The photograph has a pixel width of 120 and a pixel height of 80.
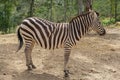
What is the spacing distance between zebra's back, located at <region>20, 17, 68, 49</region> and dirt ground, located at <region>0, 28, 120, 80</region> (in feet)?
2.96

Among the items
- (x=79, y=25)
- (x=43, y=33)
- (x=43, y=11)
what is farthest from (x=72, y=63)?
(x=43, y=11)

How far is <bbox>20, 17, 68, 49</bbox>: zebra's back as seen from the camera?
8.82m

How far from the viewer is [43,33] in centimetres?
884

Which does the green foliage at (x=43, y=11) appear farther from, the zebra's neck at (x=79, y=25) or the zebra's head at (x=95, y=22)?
the zebra's neck at (x=79, y=25)

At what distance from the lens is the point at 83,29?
353 inches

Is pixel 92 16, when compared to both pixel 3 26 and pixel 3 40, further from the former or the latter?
pixel 3 26

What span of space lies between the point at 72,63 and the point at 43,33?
72.2 inches

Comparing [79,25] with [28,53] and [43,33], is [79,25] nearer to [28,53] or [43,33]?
[43,33]

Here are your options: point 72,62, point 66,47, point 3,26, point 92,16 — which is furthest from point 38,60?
point 3,26

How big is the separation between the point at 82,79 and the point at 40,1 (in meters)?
30.8

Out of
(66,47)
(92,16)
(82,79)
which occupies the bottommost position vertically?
(82,79)

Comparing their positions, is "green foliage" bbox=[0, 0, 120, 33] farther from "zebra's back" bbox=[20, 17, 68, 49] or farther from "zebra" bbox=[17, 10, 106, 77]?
"zebra's back" bbox=[20, 17, 68, 49]

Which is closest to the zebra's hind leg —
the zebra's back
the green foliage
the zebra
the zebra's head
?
the zebra

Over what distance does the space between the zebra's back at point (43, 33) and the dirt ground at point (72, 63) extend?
90 centimetres
